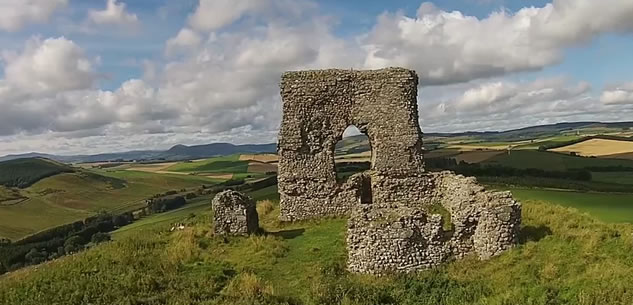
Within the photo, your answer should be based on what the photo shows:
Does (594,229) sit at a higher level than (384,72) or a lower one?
lower

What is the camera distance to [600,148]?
7000 cm

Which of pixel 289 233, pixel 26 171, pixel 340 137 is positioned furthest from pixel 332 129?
pixel 26 171

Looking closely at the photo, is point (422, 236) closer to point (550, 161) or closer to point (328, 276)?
point (328, 276)

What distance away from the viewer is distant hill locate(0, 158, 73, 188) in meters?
126

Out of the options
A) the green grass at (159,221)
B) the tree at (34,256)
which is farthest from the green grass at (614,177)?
the tree at (34,256)

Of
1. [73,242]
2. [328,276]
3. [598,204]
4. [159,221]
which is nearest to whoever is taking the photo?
[328,276]

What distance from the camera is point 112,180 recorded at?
392 ft

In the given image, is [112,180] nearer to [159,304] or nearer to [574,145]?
[574,145]

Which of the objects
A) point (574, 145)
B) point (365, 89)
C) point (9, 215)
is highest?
point (365, 89)

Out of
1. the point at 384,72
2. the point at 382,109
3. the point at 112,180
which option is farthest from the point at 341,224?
the point at 112,180

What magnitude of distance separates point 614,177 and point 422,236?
3750 cm

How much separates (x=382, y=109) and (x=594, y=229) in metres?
8.30

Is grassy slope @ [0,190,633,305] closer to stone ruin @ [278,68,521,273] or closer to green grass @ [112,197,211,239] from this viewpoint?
stone ruin @ [278,68,521,273]

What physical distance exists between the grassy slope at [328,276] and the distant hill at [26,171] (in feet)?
390
